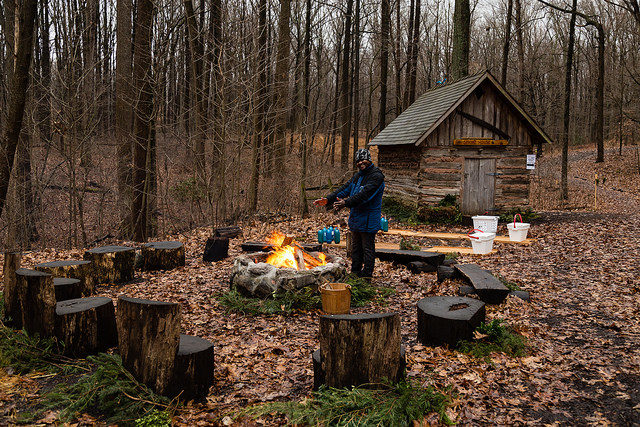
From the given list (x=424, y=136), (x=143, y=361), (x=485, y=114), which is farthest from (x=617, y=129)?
(x=143, y=361)

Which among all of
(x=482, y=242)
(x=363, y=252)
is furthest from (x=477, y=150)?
(x=363, y=252)

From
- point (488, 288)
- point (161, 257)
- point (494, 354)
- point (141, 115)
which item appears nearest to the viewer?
point (494, 354)

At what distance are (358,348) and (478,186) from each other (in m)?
14.2

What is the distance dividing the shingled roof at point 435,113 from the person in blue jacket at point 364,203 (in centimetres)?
842

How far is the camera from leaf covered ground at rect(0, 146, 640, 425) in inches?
163

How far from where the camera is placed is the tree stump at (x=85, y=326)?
4.82m

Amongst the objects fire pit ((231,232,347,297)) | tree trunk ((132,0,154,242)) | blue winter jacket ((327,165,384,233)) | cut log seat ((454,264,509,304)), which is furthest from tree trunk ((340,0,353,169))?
cut log seat ((454,264,509,304))

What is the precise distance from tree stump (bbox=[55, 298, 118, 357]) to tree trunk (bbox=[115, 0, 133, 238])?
7606 millimetres

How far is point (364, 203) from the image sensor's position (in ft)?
24.8

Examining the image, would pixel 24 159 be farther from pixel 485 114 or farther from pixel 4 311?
pixel 485 114

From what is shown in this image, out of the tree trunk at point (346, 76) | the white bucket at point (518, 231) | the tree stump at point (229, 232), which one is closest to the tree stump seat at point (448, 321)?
the tree stump at point (229, 232)

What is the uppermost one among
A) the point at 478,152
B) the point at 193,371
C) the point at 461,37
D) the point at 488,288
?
the point at 461,37

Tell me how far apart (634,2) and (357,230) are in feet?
65.3

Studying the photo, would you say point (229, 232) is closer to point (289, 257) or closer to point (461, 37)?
point (289, 257)
